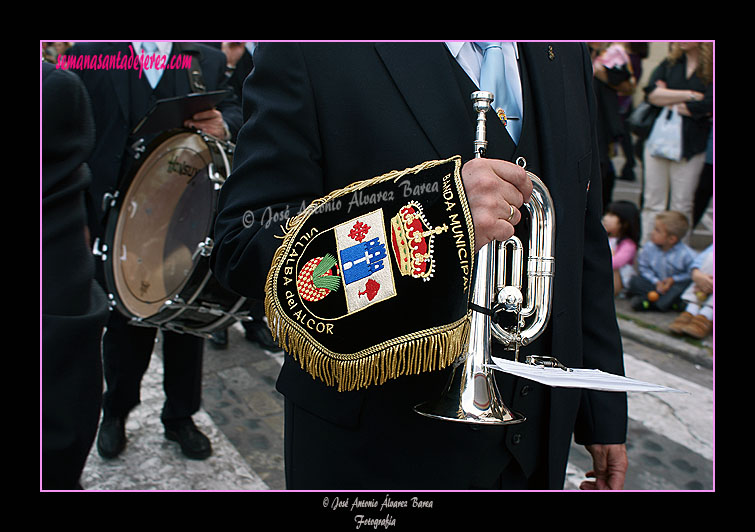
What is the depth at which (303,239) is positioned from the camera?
118 cm

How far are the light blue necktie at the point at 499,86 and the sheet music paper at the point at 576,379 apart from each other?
20.6 inches

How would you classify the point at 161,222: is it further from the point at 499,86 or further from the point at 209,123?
the point at 499,86

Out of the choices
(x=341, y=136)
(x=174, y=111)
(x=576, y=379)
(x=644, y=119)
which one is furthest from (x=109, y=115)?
(x=644, y=119)

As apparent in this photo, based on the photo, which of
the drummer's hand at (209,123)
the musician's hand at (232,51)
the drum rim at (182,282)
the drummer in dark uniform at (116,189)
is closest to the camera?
the drum rim at (182,282)

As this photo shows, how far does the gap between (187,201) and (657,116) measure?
4796 millimetres

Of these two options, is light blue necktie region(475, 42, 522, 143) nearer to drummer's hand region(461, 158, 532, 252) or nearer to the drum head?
drummer's hand region(461, 158, 532, 252)

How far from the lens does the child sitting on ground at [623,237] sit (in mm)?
5949

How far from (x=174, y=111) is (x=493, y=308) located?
6.93ft

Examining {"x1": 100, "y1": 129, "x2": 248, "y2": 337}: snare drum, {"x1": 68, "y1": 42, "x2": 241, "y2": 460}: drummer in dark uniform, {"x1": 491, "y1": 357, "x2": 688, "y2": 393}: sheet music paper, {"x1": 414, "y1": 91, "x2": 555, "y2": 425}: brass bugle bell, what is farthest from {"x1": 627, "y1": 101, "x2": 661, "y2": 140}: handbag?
{"x1": 491, "y1": 357, "x2": 688, "y2": 393}: sheet music paper

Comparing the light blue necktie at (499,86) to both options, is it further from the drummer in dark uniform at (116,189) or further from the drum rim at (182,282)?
the drummer in dark uniform at (116,189)

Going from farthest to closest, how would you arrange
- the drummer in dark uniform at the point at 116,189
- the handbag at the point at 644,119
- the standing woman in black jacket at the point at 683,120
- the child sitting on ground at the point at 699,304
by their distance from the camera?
the handbag at the point at 644,119
the standing woman in black jacket at the point at 683,120
the child sitting on ground at the point at 699,304
the drummer in dark uniform at the point at 116,189

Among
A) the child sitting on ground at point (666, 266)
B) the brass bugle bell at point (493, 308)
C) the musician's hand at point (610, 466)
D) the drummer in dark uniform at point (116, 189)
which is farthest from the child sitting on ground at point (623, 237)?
the brass bugle bell at point (493, 308)

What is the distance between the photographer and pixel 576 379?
1132 millimetres
